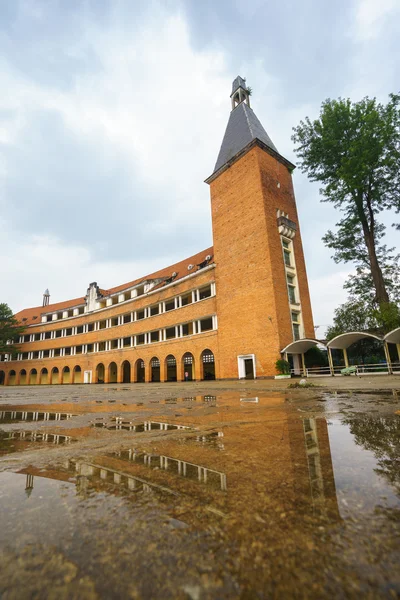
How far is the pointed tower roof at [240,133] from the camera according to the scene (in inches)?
1051

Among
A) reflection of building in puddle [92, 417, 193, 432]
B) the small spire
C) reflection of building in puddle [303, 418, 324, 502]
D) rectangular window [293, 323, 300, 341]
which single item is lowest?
reflection of building in puddle [92, 417, 193, 432]

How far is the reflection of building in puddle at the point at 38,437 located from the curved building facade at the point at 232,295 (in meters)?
19.0

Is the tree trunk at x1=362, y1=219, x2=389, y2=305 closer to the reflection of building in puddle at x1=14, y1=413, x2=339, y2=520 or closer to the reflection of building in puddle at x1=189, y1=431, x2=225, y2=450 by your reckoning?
the reflection of building in puddle at x1=189, y1=431, x2=225, y2=450

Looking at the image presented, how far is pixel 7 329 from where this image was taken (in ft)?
151

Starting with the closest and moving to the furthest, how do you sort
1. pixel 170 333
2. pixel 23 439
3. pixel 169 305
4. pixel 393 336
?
pixel 23 439
pixel 393 336
pixel 170 333
pixel 169 305

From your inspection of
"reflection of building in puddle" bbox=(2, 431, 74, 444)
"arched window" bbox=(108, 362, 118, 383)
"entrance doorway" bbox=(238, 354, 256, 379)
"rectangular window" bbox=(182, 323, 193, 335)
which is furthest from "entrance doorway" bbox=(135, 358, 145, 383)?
"reflection of building in puddle" bbox=(2, 431, 74, 444)

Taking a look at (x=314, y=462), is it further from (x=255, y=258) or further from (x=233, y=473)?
(x=255, y=258)

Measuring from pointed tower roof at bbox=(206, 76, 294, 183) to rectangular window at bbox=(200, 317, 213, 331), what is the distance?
14.5 metres

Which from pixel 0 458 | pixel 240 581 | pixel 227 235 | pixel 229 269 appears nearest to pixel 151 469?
pixel 240 581

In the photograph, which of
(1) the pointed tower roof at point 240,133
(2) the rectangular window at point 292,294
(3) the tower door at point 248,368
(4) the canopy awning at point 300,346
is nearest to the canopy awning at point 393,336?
(4) the canopy awning at point 300,346

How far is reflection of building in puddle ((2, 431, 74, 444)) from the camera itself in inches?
96.0

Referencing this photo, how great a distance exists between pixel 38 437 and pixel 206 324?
24.6m

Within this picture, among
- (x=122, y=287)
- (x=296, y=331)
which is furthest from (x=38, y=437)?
(x=122, y=287)

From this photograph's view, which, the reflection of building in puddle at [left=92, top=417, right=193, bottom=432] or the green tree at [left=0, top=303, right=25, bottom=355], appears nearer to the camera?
the reflection of building in puddle at [left=92, top=417, right=193, bottom=432]
